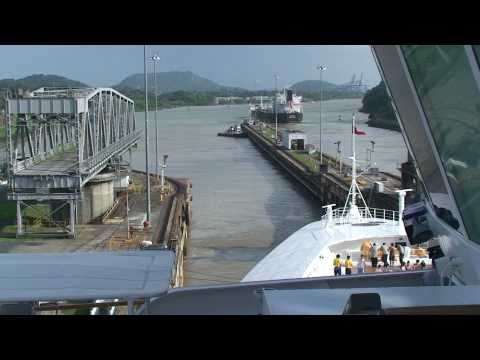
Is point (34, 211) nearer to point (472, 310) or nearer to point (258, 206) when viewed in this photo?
point (258, 206)

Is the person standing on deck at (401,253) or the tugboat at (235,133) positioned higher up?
the person standing on deck at (401,253)

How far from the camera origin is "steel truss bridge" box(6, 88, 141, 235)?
14336 millimetres

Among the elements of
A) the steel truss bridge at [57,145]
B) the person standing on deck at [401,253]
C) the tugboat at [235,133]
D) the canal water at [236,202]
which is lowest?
the canal water at [236,202]

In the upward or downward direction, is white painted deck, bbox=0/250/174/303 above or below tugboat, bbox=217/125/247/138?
above

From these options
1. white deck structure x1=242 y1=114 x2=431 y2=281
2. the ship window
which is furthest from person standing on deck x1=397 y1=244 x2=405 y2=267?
the ship window

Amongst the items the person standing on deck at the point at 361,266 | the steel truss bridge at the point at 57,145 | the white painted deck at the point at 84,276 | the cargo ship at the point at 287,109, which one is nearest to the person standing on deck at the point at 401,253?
the person standing on deck at the point at 361,266

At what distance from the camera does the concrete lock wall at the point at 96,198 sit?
16938mm

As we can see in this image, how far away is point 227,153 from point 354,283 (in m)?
32.9

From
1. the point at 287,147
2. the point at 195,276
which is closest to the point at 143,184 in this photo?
the point at 195,276

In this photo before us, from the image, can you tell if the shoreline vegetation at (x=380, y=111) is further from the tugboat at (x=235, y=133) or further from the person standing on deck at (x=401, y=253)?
the person standing on deck at (x=401, y=253)

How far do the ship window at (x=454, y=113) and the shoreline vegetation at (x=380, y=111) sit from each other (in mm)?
42512

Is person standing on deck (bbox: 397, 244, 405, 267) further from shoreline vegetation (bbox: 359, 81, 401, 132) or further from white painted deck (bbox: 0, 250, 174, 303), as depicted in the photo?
shoreline vegetation (bbox: 359, 81, 401, 132)

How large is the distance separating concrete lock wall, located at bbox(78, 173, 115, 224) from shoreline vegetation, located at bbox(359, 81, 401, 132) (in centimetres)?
2991

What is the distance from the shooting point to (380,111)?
55469 mm
